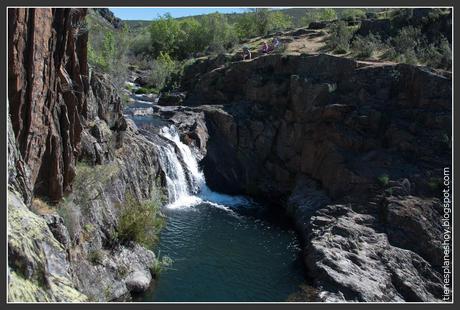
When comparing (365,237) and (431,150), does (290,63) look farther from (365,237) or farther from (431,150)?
(365,237)

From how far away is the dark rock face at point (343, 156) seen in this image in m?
22.4

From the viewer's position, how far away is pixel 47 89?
1566 cm

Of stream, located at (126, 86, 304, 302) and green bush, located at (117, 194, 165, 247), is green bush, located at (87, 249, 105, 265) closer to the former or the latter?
green bush, located at (117, 194, 165, 247)

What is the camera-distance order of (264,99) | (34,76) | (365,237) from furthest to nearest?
(264,99) → (365,237) → (34,76)

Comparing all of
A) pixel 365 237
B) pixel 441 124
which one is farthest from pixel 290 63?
pixel 365 237

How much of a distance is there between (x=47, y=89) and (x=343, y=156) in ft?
63.7

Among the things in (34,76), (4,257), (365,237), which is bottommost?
(365,237)

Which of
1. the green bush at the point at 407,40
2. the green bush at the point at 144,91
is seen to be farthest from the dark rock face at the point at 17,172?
the green bush at the point at 144,91

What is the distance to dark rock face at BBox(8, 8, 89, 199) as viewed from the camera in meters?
13.7

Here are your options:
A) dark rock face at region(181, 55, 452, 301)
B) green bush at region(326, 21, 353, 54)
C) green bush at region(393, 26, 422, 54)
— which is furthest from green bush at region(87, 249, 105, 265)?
green bush at region(393, 26, 422, 54)

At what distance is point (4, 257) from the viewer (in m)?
10.3

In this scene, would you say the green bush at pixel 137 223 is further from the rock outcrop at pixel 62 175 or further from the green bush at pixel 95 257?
the green bush at pixel 95 257

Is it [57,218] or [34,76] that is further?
[57,218]

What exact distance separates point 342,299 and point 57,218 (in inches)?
466
